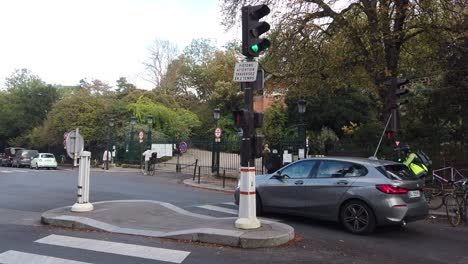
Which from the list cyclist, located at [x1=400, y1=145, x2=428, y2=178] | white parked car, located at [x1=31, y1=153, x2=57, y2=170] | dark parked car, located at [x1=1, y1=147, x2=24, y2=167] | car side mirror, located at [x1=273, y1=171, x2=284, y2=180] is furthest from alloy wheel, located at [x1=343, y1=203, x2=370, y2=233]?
dark parked car, located at [x1=1, y1=147, x2=24, y2=167]

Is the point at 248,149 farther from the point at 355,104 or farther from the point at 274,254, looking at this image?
the point at 355,104

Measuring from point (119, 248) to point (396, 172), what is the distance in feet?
18.5

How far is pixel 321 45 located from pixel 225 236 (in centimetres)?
1220

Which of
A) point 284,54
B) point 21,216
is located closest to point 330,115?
point 284,54

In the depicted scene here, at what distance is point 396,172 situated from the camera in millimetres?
9328

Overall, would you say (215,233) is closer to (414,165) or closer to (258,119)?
(258,119)

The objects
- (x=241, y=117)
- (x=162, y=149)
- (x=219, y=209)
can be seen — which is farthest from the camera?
Result: (x=162, y=149)

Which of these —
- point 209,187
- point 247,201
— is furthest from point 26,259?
point 209,187

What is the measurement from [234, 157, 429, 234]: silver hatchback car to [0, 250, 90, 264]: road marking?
5124 millimetres

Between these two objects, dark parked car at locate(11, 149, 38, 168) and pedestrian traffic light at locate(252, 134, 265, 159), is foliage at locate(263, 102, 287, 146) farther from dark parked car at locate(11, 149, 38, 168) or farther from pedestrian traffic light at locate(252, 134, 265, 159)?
pedestrian traffic light at locate(252, 134, 265, 159)

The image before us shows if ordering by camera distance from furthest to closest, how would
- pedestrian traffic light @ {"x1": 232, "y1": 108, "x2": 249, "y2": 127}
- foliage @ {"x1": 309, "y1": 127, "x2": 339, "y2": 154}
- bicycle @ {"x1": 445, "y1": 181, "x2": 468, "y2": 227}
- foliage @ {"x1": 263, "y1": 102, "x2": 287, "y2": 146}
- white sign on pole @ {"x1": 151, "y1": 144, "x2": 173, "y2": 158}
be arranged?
1. foliage @ {"x1": 263, "y1": 102, "x2": 287, "y2": 146}
2. white sign on pole @ {"x1": 151, "y1": 144, "x2": 173, "y2": 158}
3. foliage @ {"x1": 309, "y1": 127, "x2": 339, "y2": 154}
4. bicycle @ {"x1": 445, "y1": 181, "x2": 468, "y2": 227}
5. pedestrian traffic light @ {"x1": 232, "y1": 108, "x2": 249, "y2": 127}

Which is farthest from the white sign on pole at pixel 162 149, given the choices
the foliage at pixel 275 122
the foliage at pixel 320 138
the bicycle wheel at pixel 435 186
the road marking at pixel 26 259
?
the road marking at pixel 26 259

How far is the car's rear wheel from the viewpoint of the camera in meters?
8.91

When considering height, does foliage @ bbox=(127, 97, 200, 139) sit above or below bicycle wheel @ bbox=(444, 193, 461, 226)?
above
